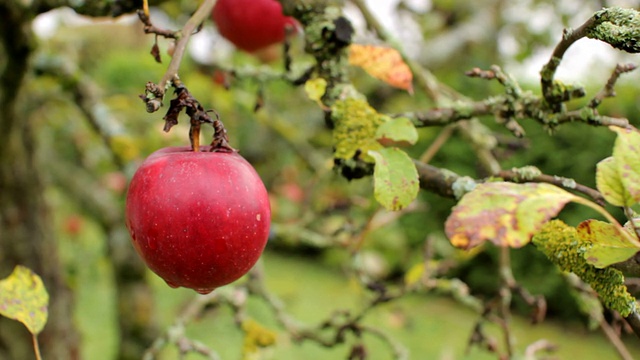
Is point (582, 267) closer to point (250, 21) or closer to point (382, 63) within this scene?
point (382, 63)

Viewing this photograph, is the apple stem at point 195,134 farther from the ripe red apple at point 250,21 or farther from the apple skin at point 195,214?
the ripe red apple at point 250,21

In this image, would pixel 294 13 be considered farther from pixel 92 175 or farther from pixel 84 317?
pixel 84 317

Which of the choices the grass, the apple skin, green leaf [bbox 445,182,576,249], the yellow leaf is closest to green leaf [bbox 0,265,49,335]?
the apple skin

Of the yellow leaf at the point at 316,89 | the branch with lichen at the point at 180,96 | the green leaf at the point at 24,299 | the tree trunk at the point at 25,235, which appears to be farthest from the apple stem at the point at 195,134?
the tree trunk at the point at 25,235

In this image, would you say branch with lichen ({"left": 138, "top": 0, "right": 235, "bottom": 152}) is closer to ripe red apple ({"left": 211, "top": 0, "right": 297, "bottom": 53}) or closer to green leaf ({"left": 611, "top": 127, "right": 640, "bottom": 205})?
green leaf ({"left": 611, "top": 127, "right": 640, "bottom": 205})

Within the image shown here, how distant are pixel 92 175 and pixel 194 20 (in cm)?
191

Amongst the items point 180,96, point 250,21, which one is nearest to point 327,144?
point 250,21

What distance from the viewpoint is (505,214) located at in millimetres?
426

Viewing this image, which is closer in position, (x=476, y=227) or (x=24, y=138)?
(x=476, y=227)

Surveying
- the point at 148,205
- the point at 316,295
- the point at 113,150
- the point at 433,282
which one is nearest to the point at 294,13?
the point at 148,205

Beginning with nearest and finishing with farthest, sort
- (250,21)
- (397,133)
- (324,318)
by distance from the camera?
(397,133), (250,21), (324,318)

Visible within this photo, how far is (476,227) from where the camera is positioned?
424mm

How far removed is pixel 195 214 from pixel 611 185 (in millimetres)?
363

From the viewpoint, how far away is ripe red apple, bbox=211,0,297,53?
3.88 ft
